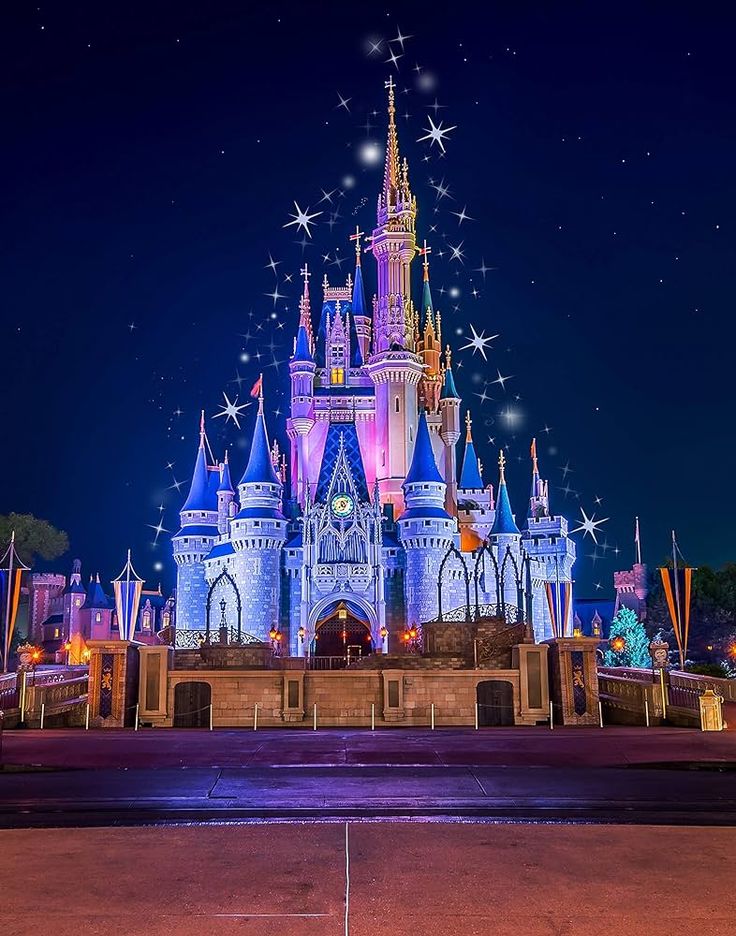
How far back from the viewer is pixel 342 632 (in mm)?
61719

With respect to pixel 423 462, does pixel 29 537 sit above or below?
below

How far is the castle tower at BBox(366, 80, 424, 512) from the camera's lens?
6912cm

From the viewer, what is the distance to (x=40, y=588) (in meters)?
90.2

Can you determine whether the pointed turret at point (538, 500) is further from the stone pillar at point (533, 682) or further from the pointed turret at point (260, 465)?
the stone pillar at point (533, 682)

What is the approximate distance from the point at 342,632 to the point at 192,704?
36088 mm

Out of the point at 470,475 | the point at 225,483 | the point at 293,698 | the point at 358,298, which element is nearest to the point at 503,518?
the point at 470,475

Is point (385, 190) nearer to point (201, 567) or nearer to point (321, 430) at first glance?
point (321, 430)

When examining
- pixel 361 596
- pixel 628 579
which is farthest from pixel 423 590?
pixel 628 579

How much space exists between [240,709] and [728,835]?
18.4 m

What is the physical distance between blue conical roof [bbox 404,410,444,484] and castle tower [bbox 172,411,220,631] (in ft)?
56.5

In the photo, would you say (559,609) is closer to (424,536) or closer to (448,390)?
(424,536)

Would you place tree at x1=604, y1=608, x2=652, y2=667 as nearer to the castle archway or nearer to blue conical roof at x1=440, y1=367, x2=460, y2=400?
the castle archway

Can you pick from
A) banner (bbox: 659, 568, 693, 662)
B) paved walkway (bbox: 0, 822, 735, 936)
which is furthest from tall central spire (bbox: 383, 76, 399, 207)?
paved walkway (bbox: 0, 822, 735, 936)

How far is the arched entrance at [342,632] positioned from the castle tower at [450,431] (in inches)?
589
